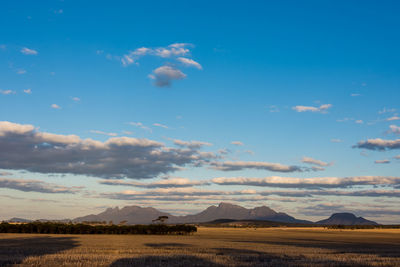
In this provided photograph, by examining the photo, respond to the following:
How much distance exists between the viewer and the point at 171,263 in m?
32.0

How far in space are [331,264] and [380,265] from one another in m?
3.59

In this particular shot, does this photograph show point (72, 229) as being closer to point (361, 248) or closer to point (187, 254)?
point (361, 248)

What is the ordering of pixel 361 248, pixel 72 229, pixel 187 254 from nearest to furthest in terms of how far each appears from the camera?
pixel 187 254
pixel 361 248
pixel 72 229

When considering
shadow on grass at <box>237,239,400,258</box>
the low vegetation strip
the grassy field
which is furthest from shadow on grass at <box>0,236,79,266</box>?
the low vegetation strip

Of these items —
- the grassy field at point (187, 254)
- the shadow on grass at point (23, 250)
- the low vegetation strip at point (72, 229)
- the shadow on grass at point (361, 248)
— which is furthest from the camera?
the low vegetation strip at point (72, 229)

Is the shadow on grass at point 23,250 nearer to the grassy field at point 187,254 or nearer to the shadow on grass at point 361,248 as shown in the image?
the grassy field at point 187,254

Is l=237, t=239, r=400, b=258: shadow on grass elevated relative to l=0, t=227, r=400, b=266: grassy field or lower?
lower

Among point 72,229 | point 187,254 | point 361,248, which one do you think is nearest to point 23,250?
point 187,254

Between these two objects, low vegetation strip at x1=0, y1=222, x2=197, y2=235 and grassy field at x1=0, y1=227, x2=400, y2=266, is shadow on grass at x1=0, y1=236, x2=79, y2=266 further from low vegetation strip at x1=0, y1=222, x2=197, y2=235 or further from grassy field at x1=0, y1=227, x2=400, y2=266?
low vegetation strip at x1=0, y1=222, x2=197, y2=235

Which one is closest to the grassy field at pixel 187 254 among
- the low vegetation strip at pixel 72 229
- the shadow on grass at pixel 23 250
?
the shadow on grass at pixel 23 250

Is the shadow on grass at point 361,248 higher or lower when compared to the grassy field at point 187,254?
lower

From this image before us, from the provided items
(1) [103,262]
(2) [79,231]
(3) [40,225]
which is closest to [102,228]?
(2) [79,231]

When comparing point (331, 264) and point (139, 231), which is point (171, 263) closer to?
point (331, 264)

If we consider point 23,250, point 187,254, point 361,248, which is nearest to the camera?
point 187,254
